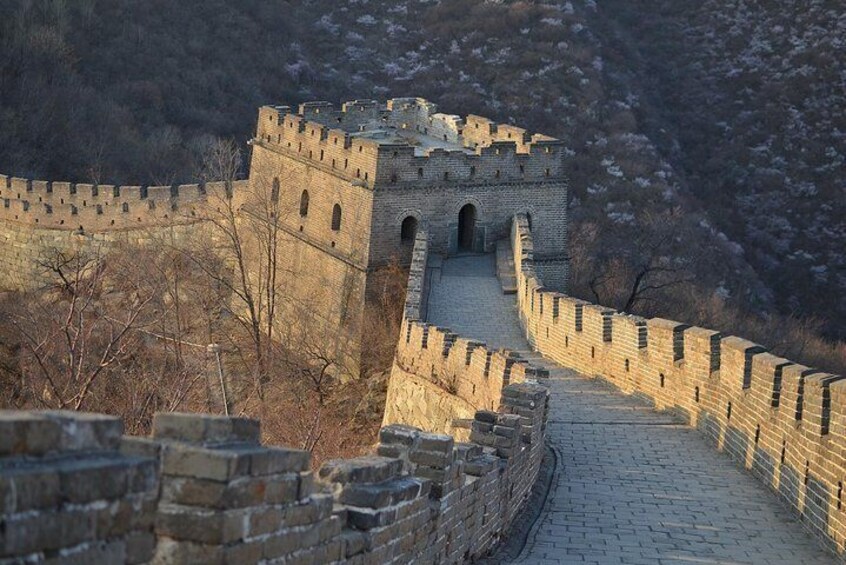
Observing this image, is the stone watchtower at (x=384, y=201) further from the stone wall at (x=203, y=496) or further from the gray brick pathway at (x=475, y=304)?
the stone wall at (x=203, y=496)

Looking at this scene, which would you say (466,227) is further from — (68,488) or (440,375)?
(68,488)

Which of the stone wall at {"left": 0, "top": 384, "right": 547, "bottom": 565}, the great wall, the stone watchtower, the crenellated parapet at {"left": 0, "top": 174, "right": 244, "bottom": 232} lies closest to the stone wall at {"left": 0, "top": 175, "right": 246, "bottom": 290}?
the crenellated parapet at {"left": 0, "top": 174, "right": 244, "bottom": 232}

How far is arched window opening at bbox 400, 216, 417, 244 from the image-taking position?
31609mm

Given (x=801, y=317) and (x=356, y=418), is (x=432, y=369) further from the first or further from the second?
(x=801, y=317)

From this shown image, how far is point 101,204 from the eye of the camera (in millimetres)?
38375

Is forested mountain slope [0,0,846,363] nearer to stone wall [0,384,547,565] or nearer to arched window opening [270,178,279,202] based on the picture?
arched window opening [270,178,279,202]

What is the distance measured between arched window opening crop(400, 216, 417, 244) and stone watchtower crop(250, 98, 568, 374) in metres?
0.02

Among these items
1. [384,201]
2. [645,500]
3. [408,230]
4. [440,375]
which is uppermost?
[384,201]

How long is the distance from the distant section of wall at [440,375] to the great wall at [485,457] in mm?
48

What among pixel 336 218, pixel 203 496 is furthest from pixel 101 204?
pixel 203 496

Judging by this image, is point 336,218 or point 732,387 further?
point 336,218

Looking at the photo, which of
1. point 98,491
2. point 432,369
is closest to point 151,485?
point 98,491

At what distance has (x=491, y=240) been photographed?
106 feet

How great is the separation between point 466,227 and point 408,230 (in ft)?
4.21
